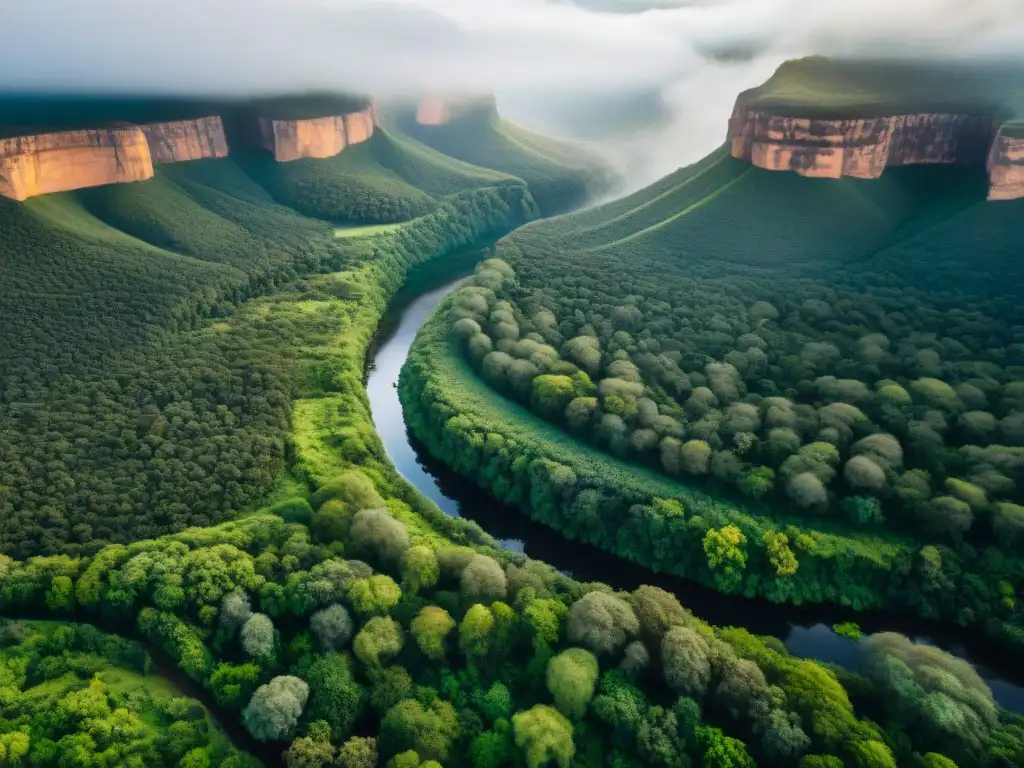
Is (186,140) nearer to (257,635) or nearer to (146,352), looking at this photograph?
(146,352)

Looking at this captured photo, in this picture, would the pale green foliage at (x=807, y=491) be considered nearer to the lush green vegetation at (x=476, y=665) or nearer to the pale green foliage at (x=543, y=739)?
the lush green vegetation at (x=476, y=665)

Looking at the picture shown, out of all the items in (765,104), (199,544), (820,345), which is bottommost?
(199,544)

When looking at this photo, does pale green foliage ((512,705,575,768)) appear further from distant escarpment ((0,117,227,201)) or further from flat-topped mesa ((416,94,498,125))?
flat-topped mesa ((416,94,498,125))

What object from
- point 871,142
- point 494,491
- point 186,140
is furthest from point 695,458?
point 186,140

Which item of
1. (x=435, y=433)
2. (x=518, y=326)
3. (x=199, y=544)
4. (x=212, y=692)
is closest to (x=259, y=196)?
(x=518, y=326)

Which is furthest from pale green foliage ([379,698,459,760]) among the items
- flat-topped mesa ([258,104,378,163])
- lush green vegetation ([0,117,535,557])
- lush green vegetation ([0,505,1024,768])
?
flat-topped mesa ([258,104,378,163])

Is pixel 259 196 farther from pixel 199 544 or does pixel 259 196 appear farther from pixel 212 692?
pixel 212 692

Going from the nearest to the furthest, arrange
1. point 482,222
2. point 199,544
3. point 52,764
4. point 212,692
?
point 52,764, point 212,692, point 199,544, point 482,222
